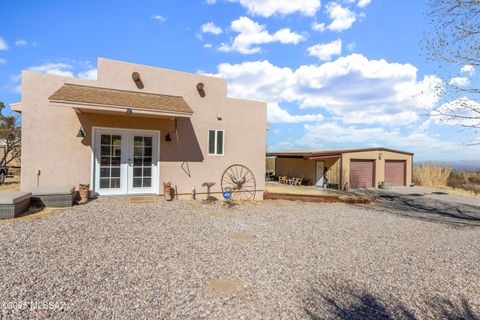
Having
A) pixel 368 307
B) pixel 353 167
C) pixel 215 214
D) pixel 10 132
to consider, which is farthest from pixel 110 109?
pixel 353 167

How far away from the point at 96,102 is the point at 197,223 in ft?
14.7

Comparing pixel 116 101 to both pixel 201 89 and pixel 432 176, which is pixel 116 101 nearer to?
pixel 201 89

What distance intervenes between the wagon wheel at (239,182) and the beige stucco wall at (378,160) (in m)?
9.46

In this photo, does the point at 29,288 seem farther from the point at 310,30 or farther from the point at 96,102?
the point at 310,30

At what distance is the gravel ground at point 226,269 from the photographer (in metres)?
2.98

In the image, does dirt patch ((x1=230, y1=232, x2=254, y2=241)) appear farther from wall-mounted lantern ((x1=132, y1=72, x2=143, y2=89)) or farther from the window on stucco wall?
wall-mounted lantern ((x1=132, y1=72, x2=143, y2=89))

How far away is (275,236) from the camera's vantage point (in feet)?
19.4

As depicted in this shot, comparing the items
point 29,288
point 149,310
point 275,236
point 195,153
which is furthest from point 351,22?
point 29,288

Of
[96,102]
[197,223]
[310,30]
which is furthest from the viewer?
[310,30]

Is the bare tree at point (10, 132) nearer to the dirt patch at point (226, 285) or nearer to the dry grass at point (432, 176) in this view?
the dirt patch at point (226, 285)

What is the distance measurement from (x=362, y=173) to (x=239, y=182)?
486 inches

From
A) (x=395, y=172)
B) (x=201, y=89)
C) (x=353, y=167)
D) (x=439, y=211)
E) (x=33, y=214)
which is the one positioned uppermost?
(x=201, y=89)

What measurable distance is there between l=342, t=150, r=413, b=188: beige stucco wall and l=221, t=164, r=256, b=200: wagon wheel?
372 inches

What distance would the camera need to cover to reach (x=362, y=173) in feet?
61.6
